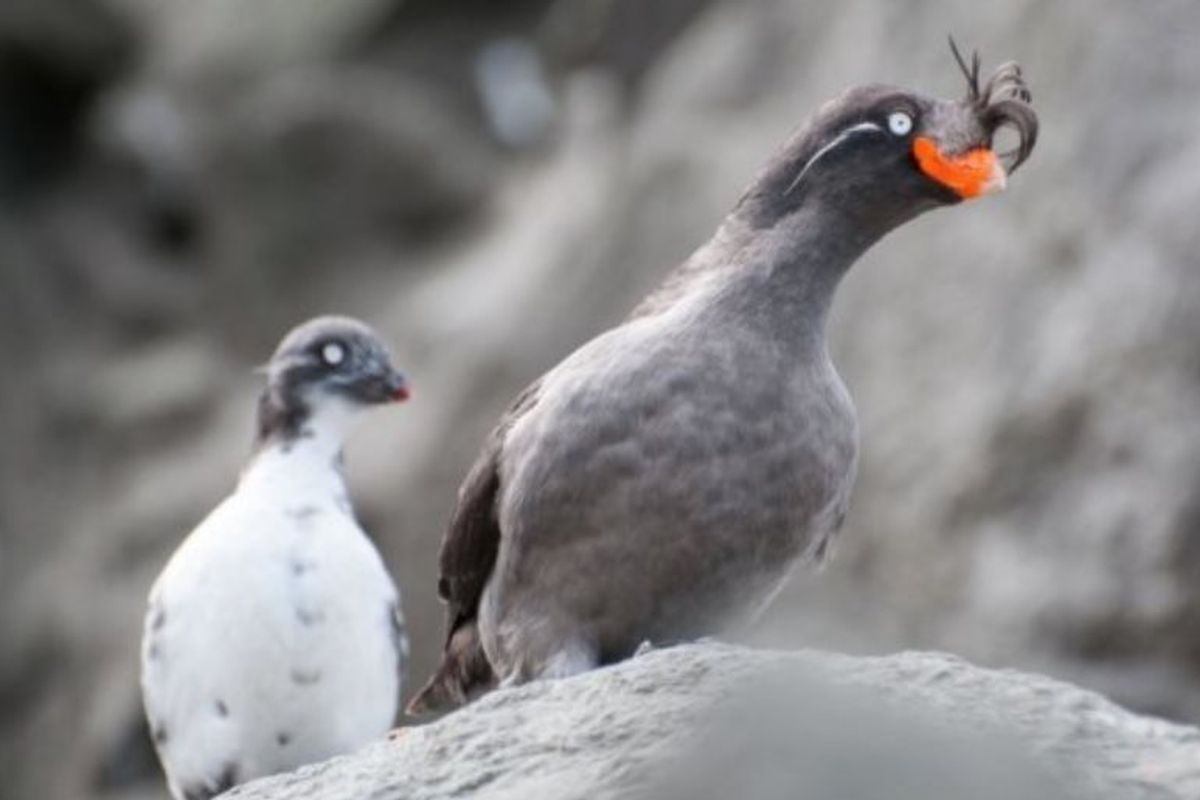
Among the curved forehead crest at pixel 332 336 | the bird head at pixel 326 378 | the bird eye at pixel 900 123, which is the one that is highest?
the curved forehead crest at pixel 332 336

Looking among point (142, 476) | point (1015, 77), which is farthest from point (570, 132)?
point (1015, 77)

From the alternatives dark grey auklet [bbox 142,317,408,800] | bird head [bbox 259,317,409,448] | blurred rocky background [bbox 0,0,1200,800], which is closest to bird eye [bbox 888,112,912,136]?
blurred rocky background [bbox 0,0,1200,800]

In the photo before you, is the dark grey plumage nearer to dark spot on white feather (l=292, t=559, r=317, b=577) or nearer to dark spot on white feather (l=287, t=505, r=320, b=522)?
dark spot on white feather (l=292, t=559, r=317, b=577)

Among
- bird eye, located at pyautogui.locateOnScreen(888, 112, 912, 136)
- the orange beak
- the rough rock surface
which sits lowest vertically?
the rough rock surface

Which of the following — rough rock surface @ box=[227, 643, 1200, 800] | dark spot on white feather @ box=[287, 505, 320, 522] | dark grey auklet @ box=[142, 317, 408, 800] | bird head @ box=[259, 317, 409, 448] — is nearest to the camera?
rough rock surface @ box=[227, 643, 1200, 800]

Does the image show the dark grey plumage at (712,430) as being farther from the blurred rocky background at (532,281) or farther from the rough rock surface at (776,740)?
the blurred rocky background at (532,281)

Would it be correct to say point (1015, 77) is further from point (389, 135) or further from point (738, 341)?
point (389, 135)

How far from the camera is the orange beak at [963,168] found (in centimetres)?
645

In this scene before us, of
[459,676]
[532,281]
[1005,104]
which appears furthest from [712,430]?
[532,281]

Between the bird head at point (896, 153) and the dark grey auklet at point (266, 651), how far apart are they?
1.84 meters

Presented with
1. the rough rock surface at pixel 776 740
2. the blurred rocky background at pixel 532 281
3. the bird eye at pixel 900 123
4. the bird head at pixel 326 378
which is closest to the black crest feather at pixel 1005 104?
the bird eye at pixel 900 123

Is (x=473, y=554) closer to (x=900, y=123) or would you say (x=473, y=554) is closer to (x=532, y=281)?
(x=900, y=123)

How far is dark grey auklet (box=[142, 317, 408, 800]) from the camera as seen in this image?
7.95 m

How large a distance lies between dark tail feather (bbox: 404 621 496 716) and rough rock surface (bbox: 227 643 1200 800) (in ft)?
4.22
